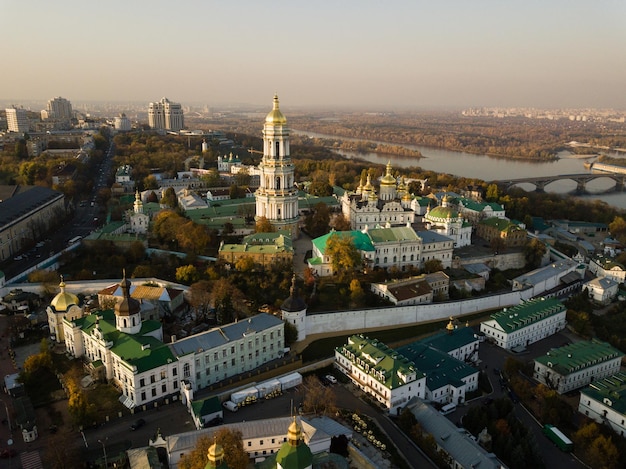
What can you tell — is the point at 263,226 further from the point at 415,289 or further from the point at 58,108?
the point at 58,108

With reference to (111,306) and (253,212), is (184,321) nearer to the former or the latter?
(111,306)

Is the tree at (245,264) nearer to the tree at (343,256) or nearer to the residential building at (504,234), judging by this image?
the tree at (343,256)

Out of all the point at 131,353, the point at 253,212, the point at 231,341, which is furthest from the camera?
the point at 253,212

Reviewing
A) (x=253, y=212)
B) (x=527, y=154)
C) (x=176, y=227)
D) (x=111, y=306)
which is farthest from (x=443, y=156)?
(x=111, y=306)

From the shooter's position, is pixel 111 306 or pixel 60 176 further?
pixel 60 176

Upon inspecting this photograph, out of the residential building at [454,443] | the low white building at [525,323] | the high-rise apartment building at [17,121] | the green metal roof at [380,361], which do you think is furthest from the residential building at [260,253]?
the high-rise apartment building at [17,121]

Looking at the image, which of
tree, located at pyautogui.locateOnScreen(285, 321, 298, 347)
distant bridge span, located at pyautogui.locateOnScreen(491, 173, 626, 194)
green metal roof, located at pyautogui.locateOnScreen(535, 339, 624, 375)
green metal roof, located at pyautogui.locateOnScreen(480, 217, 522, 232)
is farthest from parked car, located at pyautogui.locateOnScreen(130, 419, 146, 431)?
distant bridge span, located at pyautogui.locateOnScreen(491, 173, 626, 194)

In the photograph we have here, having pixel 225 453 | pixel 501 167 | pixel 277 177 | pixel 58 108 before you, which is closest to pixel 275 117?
pixel 277 177

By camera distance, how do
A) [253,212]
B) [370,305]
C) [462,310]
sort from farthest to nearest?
[253,212] → [462,310] → [370,305]
